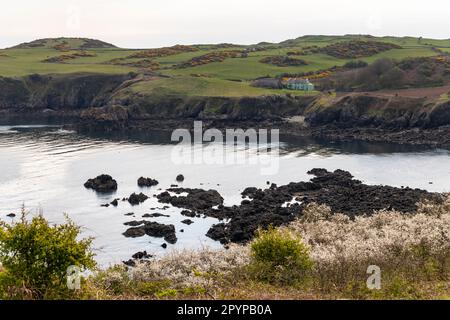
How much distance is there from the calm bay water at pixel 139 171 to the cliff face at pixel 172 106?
1632cm

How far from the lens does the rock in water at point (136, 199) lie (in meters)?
65.7

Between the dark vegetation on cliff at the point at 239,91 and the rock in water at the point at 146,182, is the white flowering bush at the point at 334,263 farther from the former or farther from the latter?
the dark vegetation on cliff at the point at 239,91

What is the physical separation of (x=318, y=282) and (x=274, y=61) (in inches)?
6766

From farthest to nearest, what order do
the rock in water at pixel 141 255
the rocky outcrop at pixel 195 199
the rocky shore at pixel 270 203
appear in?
the rocky outcrop at pixel 195 199
the rocky shore at pixel 270 203
the rock in water at pixel 141 255

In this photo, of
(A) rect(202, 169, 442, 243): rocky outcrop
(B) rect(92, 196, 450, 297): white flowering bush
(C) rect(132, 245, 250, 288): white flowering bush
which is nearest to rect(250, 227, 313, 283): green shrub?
(B) rect(92, 196, 450, 297): white flowering bush

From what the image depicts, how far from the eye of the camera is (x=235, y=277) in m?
24.7

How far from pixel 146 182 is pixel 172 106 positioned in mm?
75159

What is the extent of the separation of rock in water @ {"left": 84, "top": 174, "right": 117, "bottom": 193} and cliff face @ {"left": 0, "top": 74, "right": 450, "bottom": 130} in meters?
61.3

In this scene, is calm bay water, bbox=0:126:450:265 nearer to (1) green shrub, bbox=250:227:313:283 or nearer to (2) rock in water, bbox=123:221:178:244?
(2) rock in water, bbox=123:221:178:244

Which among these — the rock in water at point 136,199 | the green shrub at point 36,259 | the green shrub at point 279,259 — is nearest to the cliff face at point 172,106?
the rock in water at point 136,199

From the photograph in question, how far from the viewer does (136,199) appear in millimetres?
66188

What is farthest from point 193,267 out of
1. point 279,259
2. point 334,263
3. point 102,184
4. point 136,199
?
point 102,184

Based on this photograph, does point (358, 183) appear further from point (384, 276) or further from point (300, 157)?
point (384, 276)
